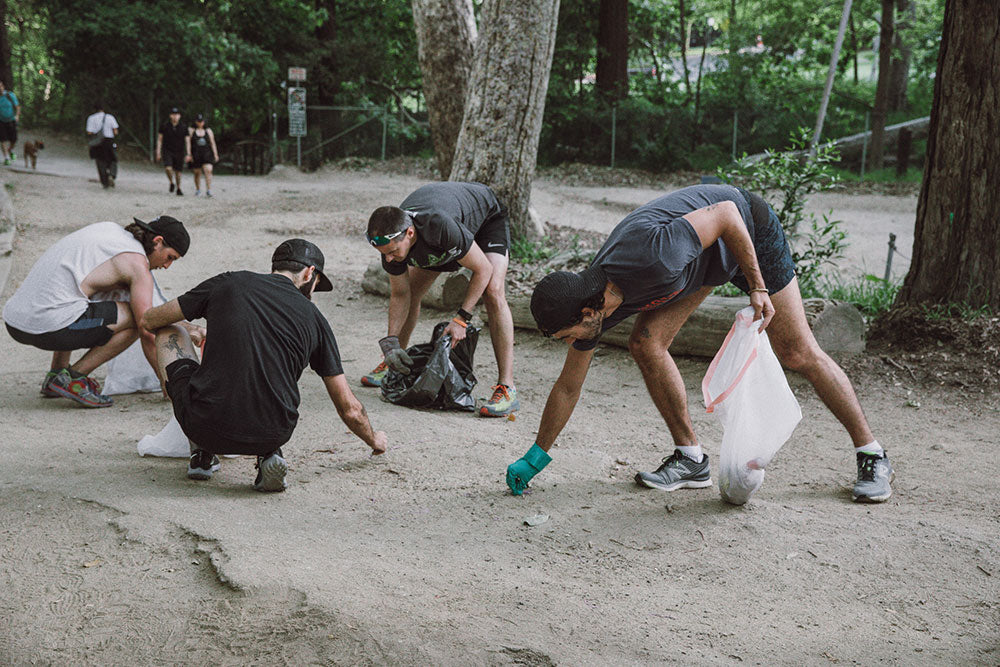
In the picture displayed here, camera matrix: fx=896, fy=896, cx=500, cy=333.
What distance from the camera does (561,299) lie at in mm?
3410

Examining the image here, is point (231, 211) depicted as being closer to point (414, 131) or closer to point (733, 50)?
point (414, 131)

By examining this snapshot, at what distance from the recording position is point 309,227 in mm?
12023

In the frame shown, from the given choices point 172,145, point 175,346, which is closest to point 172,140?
point 172,145

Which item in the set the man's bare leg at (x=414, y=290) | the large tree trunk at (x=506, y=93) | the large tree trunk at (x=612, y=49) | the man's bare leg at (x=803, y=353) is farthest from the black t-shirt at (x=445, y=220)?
the large tree trunk at (x=612, y=49)

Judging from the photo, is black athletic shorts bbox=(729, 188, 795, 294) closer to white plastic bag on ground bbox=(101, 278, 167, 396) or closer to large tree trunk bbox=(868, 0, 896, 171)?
white plastic bag on ground bbox=(101, 278, 167, 396)

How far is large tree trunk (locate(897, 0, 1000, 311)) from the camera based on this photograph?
5.89 metres

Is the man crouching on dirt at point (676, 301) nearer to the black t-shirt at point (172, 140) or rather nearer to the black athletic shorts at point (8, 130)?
the black t-shirt at point (172, 140)

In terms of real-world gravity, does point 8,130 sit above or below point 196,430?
above

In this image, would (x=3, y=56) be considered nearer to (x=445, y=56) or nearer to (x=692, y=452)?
(x=445, y=56)

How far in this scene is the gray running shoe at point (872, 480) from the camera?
4.18 m

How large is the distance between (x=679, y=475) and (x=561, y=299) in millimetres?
1355

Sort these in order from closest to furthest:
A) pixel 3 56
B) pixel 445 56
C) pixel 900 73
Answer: pixel 445 56, pixel 3 56, pixel 900 73

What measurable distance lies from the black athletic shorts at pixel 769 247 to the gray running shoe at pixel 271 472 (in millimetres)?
2216

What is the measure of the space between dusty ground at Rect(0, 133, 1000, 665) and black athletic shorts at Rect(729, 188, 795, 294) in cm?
103
